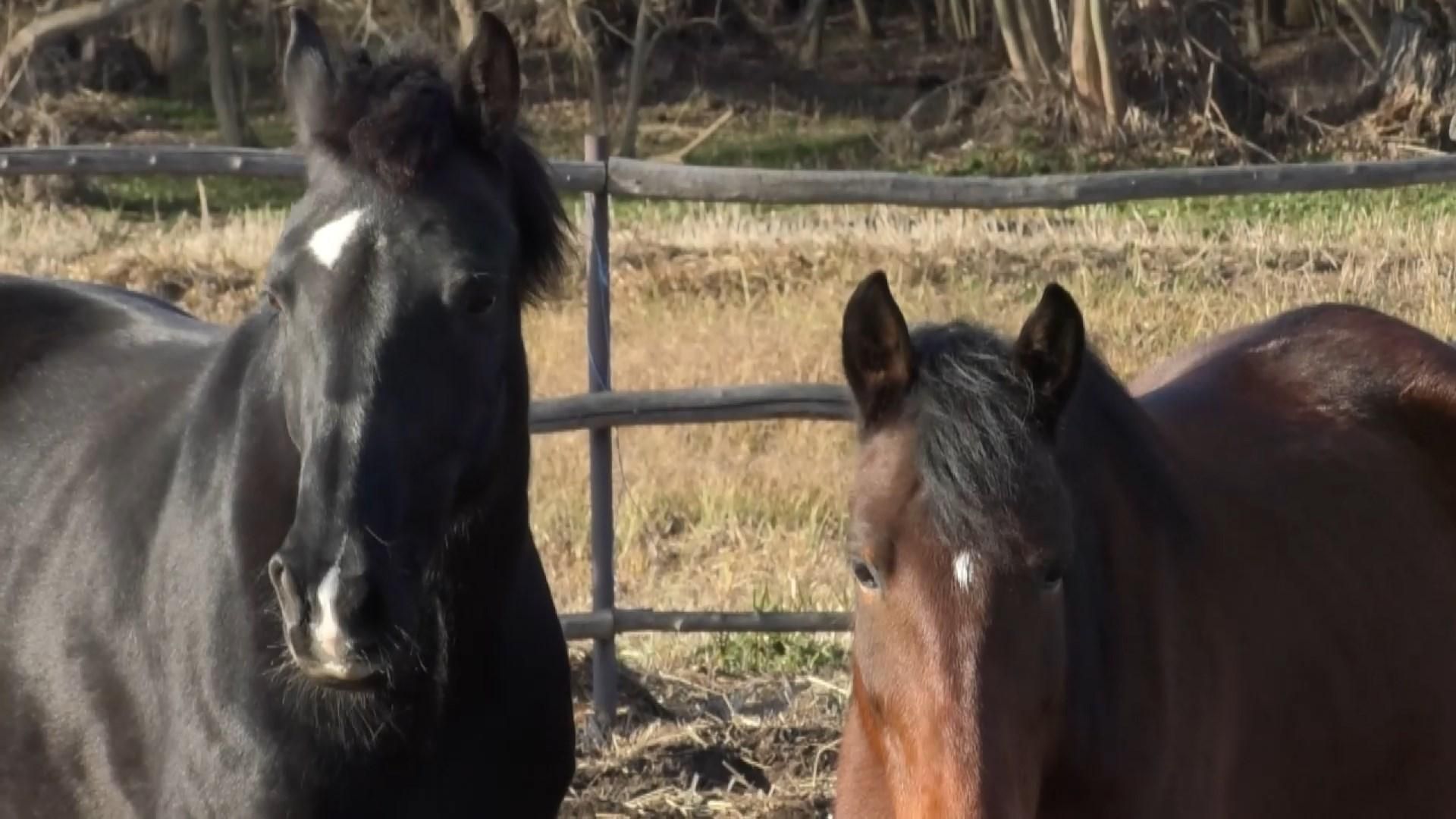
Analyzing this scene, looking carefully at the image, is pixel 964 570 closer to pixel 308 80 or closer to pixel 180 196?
pixel 308 80

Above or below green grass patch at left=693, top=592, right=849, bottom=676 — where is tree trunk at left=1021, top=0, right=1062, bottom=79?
above

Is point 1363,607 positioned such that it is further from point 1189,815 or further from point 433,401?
point 433,401

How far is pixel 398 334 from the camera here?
2.80 meters

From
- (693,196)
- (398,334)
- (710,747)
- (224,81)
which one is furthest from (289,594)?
(224,81)

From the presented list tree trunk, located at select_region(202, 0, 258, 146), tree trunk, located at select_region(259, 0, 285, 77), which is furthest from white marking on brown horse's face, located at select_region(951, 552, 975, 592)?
tree trunk, located at select_region(259, 0, 285, 77)

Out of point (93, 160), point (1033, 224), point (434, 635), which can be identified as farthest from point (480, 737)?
point (1033, 224)

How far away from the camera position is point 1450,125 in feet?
69.4

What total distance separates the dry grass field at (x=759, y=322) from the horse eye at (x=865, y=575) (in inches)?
85.1

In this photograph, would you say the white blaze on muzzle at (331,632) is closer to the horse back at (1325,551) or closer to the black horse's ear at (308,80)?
the black horse's ear at (308,80)

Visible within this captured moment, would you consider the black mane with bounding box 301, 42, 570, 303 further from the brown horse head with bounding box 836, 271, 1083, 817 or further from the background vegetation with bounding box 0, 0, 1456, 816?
the brown horse head with bounding box 836, 271, 1083, 817

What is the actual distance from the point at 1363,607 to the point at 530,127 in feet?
5.55

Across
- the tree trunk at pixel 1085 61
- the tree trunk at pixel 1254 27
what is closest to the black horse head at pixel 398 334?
the tree trunk at pixel 1085 61

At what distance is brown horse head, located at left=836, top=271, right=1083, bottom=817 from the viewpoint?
2428 mm

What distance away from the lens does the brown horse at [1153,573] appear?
2.48 metres
